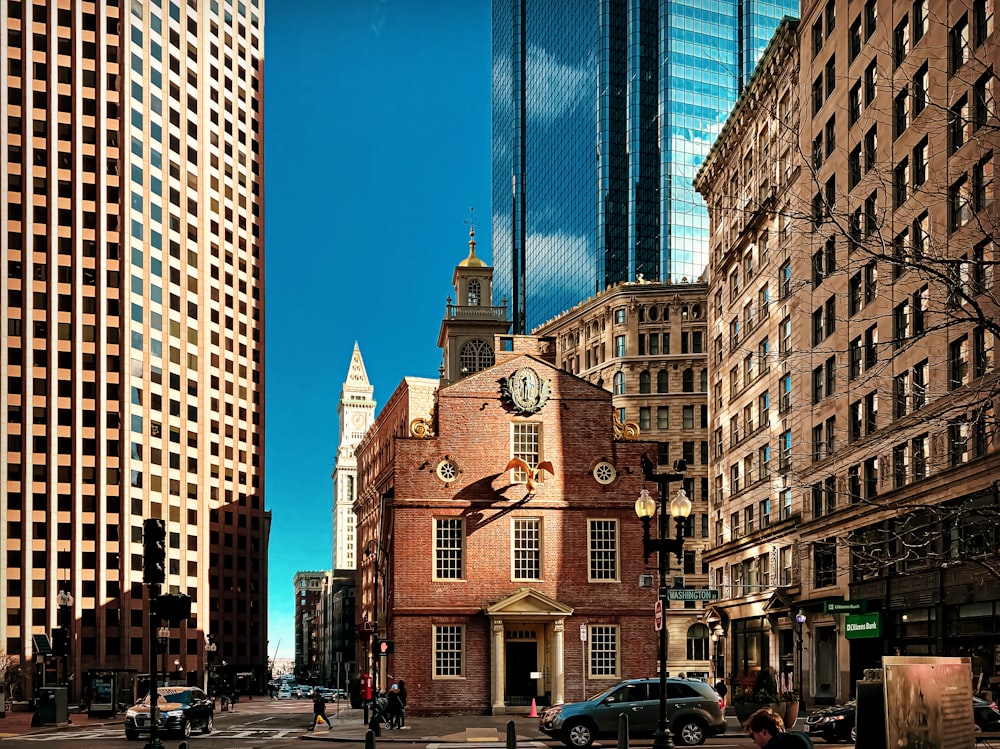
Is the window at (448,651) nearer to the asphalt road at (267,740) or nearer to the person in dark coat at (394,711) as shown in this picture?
the asphalt road at (267,740)

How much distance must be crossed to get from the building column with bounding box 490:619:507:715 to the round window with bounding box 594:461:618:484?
310 inches

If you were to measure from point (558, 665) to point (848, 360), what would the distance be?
18.5 meters

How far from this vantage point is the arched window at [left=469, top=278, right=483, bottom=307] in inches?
3957

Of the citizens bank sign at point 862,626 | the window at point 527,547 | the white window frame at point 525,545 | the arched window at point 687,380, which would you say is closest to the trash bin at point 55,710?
the white window frame at point 525,545

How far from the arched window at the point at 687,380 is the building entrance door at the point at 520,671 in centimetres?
6260

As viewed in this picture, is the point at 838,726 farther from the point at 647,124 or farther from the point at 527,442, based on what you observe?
the point at 647,124

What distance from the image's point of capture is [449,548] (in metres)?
55.9

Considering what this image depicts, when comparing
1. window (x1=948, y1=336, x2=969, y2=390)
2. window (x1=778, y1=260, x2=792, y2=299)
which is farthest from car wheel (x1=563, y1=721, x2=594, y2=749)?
window (x1=778, y1=260, x2=792, y2=299)

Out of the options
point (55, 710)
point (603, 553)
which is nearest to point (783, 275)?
point (603, 553)

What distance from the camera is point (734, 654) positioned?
7688 centimetres

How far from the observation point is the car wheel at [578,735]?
33.2 m

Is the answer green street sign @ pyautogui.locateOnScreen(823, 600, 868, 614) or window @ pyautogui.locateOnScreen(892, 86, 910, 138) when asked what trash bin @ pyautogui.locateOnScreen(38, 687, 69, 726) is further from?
window @ pyautogui.locateOnScreen(892, 86, 910, 138)

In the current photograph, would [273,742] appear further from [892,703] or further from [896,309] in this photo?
[892,703]

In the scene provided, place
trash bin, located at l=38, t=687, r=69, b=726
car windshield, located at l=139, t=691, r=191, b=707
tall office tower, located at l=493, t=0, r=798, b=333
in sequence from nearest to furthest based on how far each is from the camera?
car windshield, located at l=139, t=691, r=191, b=707, trash bin, located at l=38, t=687, r=69, b=726, tall office tower, located at l=493, t=0, r=798, b=333
